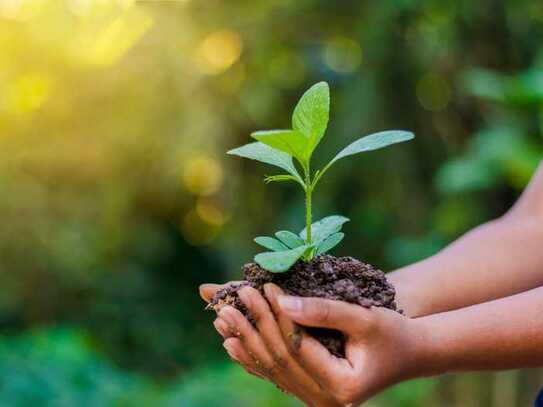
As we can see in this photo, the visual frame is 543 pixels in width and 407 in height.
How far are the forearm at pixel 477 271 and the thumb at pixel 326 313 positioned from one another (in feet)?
0.75

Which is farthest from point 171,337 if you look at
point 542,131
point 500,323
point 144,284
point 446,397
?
point 500,323

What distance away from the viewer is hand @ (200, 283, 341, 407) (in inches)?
28.0

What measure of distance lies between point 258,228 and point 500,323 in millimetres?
3289

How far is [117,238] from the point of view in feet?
14.0

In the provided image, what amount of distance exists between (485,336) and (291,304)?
180mm

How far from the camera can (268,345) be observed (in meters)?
0.72

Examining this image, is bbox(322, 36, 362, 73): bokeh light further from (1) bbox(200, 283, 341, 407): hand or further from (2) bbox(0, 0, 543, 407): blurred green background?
(1) bbox(200, 283, 341, 407): hand

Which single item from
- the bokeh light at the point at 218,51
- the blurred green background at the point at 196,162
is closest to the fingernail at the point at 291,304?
the blurred green background at the point at 196,162

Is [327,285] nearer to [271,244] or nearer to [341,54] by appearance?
[271,244]

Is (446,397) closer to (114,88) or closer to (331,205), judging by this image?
(331,205)

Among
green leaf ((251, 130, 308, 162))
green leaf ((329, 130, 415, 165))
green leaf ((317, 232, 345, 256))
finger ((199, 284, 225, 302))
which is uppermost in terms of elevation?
green leaf ((251, 130, 308, 162))

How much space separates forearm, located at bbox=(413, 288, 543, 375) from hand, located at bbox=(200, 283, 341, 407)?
0.30ft

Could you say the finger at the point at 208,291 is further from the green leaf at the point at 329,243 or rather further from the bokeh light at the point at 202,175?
the bokeh light at the point at 202,175

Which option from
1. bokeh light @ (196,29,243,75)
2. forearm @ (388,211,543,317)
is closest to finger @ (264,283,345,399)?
forearm @ (388,211,543,317)
